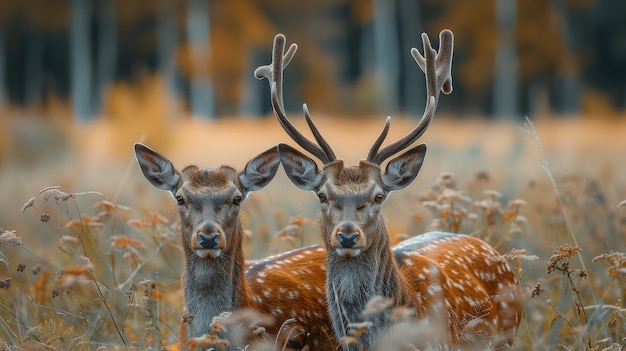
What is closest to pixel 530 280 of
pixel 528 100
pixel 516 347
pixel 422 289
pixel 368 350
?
pixel 516 347

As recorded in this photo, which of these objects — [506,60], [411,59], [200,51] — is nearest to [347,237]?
[200,51]

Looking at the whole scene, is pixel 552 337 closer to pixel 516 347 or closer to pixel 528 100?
pixel 516 347

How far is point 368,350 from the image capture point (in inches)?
177

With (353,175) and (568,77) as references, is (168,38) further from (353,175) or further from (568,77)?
(353,175)

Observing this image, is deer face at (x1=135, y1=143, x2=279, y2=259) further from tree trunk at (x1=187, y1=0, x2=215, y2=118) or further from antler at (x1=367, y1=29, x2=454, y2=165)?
tree trunk at (x1=187, y1=0, x2=215, y2=118)

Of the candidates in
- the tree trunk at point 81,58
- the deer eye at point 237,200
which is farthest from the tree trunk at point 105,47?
the deer eye at point 237,200

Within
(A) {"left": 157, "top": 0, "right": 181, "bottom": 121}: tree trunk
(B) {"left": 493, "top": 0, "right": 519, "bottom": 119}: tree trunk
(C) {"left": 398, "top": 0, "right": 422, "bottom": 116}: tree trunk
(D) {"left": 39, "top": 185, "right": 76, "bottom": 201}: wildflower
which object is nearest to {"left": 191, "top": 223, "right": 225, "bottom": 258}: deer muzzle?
(D) {"left": 39, "top": 185, "right": 76, "bottom": 201}: wildflower

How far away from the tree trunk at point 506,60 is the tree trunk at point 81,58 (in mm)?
11776

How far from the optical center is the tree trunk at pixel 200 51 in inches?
1033

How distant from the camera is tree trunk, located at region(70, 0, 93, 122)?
28.8m

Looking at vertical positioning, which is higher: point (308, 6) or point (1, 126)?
point (308, 6)

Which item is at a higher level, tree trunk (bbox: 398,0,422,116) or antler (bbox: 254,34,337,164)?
tree trunk (bbox: 398,0,422,116)

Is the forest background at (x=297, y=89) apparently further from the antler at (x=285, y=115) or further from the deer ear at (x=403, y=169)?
the deer ear at (x=403, y=169)

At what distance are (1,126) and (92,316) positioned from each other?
10.5m
